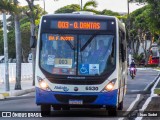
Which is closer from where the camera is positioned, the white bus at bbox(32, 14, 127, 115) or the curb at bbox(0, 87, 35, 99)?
the white bus at bbox(32, 14, 127, 115)

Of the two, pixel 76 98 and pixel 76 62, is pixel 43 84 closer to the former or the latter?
pixel 76 98

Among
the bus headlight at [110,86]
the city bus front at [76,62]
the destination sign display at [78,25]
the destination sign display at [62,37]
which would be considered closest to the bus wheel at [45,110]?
the city bus front at [76,62]

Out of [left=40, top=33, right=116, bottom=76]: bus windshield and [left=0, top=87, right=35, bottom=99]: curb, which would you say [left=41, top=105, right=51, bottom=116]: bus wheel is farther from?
[left=0, top=87, right=35, bottom=99]: curb

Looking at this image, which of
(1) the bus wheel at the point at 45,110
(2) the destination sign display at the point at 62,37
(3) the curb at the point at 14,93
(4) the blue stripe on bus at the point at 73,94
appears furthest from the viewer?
(3) the curb at the point at 14,93

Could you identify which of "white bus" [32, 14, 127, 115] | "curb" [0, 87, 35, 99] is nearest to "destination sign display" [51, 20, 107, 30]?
"white bus" [32, 14, 127, 115]

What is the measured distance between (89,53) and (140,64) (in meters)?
77.4

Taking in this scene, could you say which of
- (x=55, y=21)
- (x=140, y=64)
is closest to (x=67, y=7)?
(x=140, y=64)

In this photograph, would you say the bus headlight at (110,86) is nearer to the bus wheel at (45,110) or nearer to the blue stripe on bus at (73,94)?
the blue stripe on bus at (73,94)

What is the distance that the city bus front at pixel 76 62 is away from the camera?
15992 millimetres

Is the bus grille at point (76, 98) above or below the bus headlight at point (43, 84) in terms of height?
below

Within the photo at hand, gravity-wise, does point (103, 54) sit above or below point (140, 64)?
above

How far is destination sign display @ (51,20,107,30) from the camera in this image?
54.2 feet

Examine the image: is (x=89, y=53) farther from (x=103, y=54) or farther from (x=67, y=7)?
(x=67, y=7)

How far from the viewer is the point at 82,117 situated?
16250 mm
